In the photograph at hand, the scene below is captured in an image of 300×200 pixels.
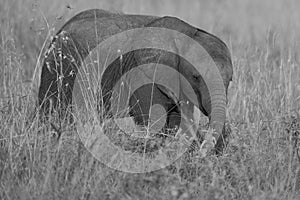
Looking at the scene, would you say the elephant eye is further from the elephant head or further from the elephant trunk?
the elephant trunk

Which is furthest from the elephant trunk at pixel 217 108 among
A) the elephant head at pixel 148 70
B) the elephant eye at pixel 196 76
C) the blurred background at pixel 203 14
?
the blurred background at pixel 203 14

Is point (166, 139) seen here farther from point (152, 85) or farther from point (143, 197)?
point (143, 197)

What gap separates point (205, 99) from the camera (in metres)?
4.73

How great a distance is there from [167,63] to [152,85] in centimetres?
17

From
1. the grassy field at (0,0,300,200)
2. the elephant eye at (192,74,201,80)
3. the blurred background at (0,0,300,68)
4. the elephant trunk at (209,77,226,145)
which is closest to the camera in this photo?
the grassy field at (0,0,300,200)

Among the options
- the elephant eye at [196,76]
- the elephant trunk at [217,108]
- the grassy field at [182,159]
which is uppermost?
the elephant eye at [196,76]

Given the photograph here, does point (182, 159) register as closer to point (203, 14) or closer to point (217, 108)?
point (217, 108)

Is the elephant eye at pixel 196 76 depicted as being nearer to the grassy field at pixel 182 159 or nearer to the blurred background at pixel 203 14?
the grassy field at pixel 182 159

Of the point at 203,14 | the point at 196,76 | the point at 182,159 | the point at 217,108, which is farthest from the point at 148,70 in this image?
the point at 203,14

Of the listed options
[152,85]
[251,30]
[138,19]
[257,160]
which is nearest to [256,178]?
[257,160]

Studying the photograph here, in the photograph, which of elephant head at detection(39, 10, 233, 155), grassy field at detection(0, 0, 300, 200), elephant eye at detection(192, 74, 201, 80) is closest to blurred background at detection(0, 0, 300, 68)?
grassy field at detection(0, 0, 300, 200)

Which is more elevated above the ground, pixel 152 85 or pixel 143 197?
pixel 152 85

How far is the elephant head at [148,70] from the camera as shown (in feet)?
15.5

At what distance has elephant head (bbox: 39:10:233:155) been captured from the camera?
15.5 feet
